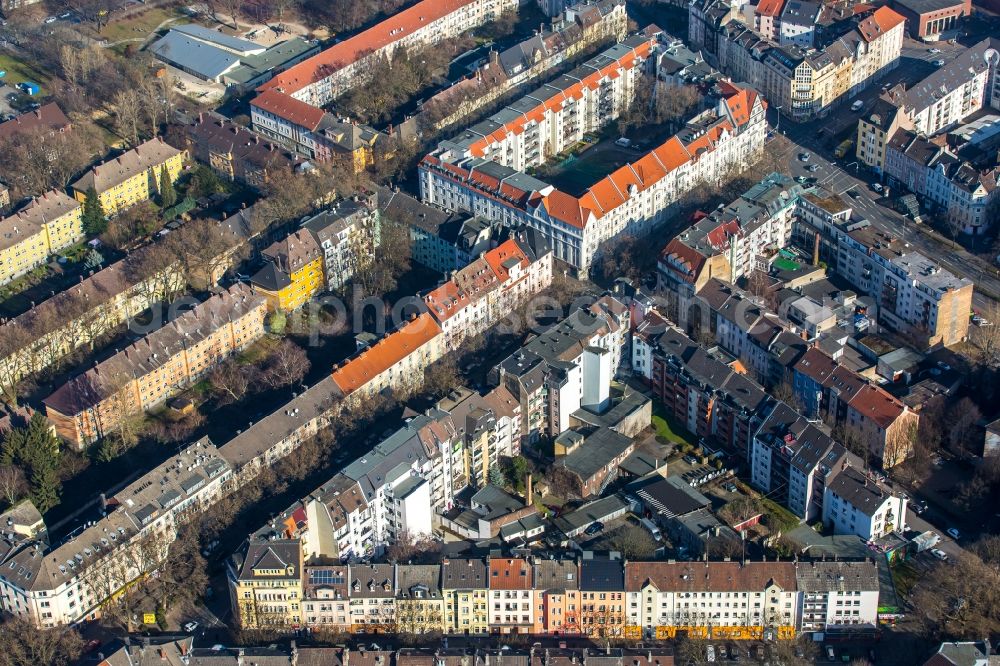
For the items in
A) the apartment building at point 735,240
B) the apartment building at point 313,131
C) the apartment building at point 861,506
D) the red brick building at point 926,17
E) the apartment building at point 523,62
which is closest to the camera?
the apartment building at point 861,506

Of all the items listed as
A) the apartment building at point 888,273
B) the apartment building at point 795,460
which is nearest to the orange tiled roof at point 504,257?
the apartment building at point 888,273

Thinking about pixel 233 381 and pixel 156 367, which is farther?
pixel 233 381

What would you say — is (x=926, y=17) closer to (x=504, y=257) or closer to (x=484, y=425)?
(x=504, y=257)

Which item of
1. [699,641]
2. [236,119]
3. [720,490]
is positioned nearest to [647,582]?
[699,641]

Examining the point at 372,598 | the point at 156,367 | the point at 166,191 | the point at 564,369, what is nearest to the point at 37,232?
the point at 166,191

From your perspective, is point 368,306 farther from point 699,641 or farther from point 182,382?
point 699,641

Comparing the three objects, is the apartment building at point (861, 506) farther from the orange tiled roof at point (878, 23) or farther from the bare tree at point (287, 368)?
the orange tiled roof at point (878, 23)
